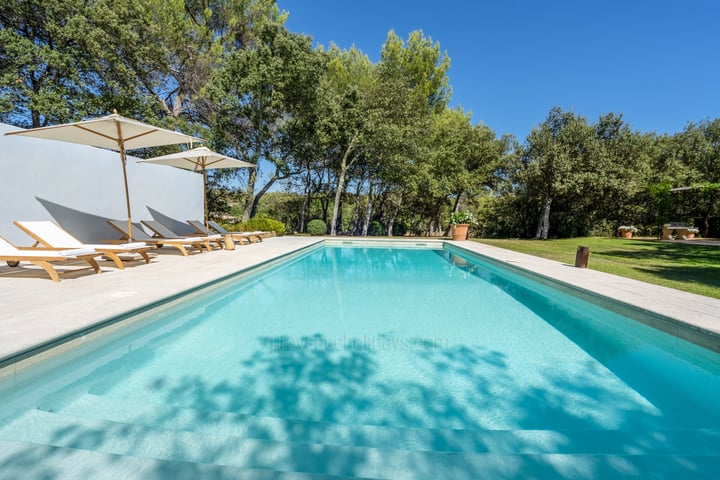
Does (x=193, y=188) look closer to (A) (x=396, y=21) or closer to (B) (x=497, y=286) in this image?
(B) (x=497, y=286)

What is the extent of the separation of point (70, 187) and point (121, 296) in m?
6.38

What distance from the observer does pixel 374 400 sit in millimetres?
2387

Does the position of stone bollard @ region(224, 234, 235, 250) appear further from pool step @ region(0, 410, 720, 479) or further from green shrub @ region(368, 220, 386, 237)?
green shrub @ region(368, 220, 386, 237)

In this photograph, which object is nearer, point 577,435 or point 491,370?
point 577,435

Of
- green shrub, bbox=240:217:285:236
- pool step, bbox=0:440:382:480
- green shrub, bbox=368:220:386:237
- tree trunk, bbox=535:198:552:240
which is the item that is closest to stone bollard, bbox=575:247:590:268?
pool step, bbox=0:440:382:480

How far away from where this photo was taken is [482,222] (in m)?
24.8

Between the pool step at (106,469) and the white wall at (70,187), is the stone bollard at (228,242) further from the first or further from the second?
the pool step at (106,469)

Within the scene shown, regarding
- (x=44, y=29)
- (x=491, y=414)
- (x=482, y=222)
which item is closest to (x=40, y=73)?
(x=44, y=29)

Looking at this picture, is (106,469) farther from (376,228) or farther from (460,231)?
(376,228)

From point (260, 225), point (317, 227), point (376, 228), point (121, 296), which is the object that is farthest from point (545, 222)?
point (121, 296)

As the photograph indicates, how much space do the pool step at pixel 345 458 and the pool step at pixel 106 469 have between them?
90mm

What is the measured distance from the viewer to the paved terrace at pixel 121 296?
2.82 metres

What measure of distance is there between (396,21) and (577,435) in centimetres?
2122

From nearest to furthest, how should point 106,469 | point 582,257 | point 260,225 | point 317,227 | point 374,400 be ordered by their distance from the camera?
1. point 106,469
2. point 374,400
3. point 582,257
4. point 260,225
5. point 317,227
